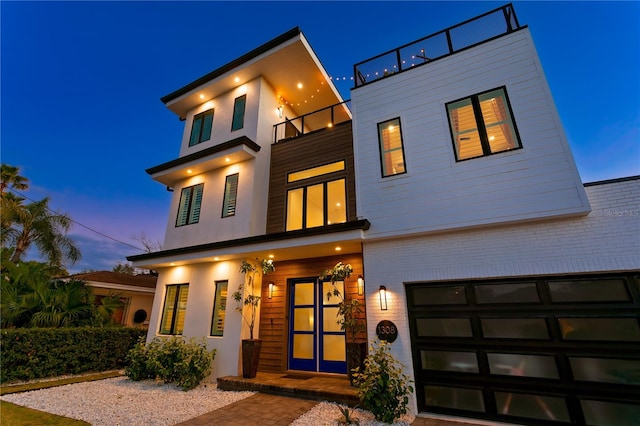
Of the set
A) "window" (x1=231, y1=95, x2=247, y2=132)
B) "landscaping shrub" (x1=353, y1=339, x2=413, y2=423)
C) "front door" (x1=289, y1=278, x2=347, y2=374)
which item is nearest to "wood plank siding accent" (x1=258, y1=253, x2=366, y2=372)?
"front door" (x1=289, y1=278, x2=347, y2=374)

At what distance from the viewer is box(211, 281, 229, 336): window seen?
745 cm

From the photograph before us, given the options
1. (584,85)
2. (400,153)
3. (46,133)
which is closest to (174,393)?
(400,153)

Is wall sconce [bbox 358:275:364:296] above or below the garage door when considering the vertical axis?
above

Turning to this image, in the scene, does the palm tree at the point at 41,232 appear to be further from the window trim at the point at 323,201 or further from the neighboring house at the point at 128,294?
the window trim at the point at 323,201

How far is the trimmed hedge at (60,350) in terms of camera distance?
6.88m

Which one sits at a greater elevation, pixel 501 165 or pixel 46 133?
Answer: pixel 46 133

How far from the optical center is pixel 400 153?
6297 millimetres

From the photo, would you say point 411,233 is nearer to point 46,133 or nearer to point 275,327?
point 275,327

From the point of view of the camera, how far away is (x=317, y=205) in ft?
26.7

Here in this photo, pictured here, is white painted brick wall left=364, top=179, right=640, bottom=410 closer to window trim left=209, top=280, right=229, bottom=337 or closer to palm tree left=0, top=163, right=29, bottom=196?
window trim left=209, top=280, right=229, bottom=337

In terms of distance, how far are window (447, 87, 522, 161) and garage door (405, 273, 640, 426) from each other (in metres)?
2.57

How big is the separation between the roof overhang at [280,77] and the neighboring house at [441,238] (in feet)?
0.33

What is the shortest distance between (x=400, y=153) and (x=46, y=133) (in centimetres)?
4866

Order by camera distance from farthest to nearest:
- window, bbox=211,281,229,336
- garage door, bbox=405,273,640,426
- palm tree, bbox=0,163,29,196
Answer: palm tree, bbox=0,163,29,196 < window, bbox=211,281,229,336 < garage door, bbox=405,273,640,426
